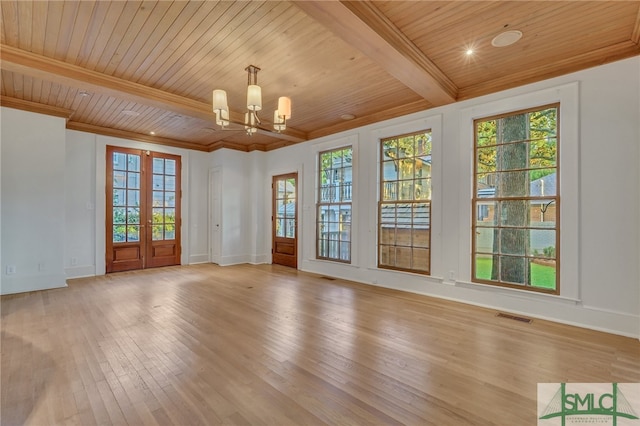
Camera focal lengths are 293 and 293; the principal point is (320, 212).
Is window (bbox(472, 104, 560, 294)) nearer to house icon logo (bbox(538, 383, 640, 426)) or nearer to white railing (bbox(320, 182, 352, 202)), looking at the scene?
house icon logo (bbox(538, 383, 640, 426))

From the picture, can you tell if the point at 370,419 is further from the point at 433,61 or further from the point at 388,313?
the point at 433,61

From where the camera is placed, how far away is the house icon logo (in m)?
1.79

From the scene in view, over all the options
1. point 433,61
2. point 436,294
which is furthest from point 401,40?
point 436,294

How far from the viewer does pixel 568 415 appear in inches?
72.0

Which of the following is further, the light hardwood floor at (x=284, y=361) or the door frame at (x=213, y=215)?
the door frame at (x=213, y=215)

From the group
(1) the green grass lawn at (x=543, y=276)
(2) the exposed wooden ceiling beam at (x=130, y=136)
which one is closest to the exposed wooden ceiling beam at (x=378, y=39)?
(1) the green grass lawn at (x=543, y=276)

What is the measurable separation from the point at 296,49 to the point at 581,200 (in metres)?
3.52

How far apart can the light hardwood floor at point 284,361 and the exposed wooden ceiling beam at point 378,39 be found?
9.20 feet

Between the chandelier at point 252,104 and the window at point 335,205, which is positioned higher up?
the chandelier at point 252,104

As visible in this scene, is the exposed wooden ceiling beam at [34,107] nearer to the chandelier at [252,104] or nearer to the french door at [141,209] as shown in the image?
the french door at [141,209]

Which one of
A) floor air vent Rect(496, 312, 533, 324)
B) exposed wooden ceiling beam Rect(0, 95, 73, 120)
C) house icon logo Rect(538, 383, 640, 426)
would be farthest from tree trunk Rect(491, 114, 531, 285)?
exposed wooden ceiling beam Rect(0, 95, 73, 120)

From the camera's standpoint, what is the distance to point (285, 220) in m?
7.03

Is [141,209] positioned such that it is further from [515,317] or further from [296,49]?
[515,317]

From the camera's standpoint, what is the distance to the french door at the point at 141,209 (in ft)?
20.0
